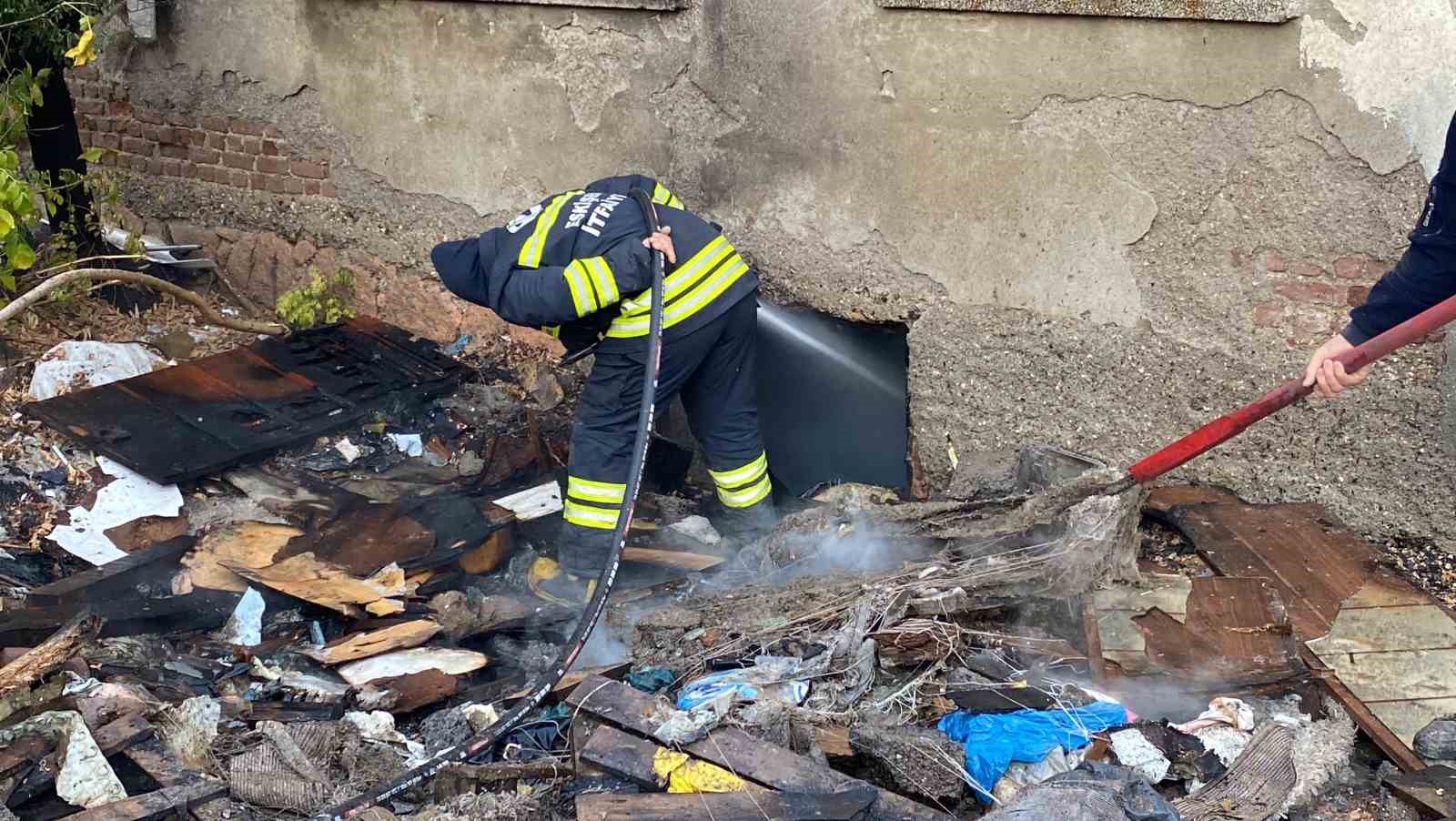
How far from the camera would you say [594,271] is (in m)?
4.31

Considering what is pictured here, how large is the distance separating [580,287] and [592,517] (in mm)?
930

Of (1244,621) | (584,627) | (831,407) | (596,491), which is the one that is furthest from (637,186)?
(1244,621)

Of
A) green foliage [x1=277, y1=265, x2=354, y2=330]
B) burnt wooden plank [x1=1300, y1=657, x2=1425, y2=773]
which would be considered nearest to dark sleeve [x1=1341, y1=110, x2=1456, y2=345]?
burnt wooden plank [x1=1300, y1=657, x2=1425, y2=773]

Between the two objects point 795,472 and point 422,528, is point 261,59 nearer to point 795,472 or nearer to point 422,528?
point 422,528

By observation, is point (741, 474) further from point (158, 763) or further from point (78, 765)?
point (78, 765)

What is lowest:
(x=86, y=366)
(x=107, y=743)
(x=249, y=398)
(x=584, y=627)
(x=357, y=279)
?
(x=107, y=743)

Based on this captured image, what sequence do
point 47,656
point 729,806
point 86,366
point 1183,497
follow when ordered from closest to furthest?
point 729,806, point 47,656, point 1183,497, point 86,366

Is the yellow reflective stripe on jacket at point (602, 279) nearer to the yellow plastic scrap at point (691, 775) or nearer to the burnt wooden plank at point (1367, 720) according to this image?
the yellow plastic scrap at point (691, 775)

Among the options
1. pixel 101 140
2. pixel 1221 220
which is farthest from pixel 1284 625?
pixel 101 140

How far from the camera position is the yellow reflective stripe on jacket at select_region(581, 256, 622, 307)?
4.30 metres

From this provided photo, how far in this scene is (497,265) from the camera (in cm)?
454

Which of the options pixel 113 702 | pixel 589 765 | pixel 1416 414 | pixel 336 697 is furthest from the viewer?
pixel 1416 414

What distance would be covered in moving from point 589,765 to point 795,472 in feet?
9.28

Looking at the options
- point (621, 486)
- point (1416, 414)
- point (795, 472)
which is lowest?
point (795, 472)
